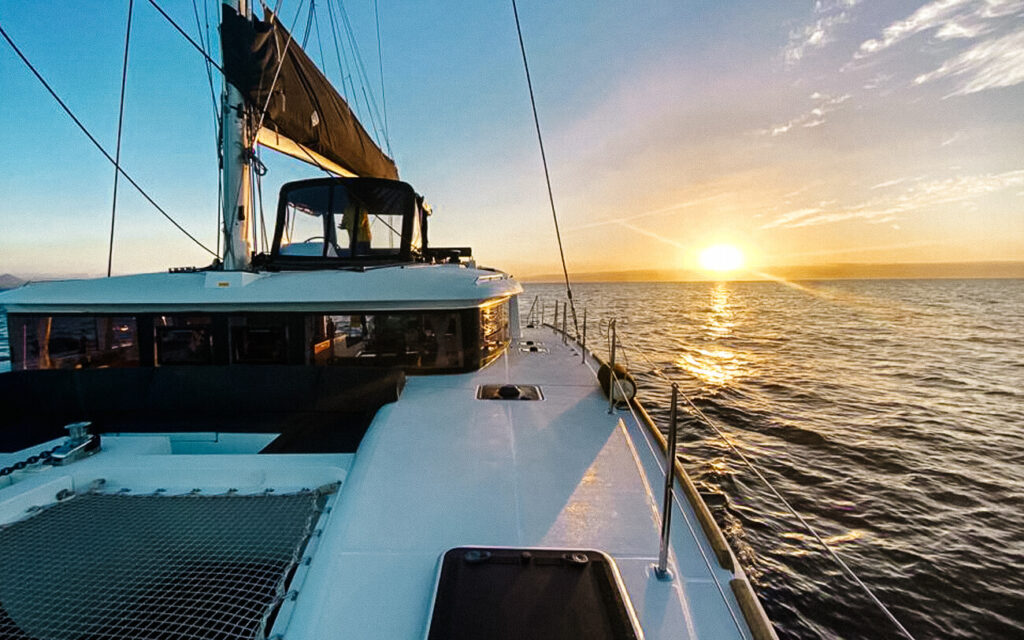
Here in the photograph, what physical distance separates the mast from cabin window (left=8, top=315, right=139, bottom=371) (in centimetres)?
154

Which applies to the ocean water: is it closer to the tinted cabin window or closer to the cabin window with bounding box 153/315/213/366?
the cabin window with bounding box 153/315/213/366

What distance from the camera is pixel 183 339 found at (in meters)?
5.54

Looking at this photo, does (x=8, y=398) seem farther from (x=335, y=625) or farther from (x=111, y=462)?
(x=335, y=625)

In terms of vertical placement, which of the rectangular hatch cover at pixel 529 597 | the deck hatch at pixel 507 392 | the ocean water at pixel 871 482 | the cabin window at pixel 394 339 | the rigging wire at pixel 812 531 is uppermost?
the cabin window at pixel 394 339

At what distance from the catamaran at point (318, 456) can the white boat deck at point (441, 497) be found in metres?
0.02

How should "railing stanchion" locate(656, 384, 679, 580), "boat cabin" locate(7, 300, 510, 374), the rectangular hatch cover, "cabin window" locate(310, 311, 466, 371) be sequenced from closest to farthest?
the rectangular hatch cover
"railing stanchion" locate(656, 384, 679, 580)
"boat cabin" locate(7, 300, 510, 374)
"cabin window" locate(310, 311, 466, 371)

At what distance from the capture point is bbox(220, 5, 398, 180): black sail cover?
521cm

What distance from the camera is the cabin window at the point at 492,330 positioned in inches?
263

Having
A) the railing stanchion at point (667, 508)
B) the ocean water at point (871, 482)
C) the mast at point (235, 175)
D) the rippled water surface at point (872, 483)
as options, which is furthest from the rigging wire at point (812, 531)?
the mast at point (235, 175)

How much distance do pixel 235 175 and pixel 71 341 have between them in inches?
113

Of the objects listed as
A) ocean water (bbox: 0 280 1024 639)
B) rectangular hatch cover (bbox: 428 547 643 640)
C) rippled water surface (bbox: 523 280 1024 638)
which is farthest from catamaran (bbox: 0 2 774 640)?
ocean water (bbox: 0 280 1024 639)

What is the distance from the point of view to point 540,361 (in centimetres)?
795

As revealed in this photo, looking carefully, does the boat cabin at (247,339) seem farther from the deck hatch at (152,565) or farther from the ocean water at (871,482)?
the deck hatch at (152,565)

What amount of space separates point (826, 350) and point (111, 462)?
26173mm
